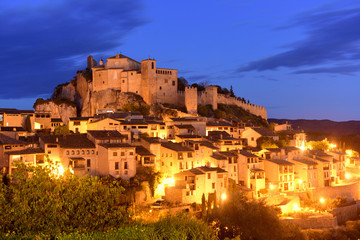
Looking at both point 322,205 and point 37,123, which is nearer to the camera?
point 322,205

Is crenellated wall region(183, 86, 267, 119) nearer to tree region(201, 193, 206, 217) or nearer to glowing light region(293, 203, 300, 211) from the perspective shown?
glowing light region(293, 203, 300, 211)

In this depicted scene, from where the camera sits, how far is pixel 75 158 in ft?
108

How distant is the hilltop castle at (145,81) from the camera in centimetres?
5838

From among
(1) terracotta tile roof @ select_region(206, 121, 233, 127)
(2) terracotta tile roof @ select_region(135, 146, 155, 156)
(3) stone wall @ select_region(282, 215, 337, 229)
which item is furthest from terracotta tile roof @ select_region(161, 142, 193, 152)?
(1) terracotta tile roof @ select_region(206, 121, 233, 127)

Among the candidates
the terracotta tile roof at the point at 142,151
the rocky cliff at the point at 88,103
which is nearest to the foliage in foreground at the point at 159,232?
the terracotta tile roof at the point at 142,151

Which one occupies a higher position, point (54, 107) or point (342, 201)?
point (54, 107)

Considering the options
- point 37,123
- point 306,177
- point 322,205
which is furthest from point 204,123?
→ point 37,123

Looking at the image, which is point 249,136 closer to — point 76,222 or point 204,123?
point 204,123

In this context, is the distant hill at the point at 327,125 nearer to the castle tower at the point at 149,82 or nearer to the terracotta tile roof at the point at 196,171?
the castle tower at the point at 149,82

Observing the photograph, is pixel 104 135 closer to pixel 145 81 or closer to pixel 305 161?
pixel 305 161

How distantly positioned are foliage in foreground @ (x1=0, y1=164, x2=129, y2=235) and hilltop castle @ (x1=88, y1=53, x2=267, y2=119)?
40401 mm

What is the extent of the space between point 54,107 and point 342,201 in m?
39.0

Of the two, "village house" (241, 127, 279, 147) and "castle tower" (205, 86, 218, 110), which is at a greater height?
"castle tower" (205, 86, 218, 110)

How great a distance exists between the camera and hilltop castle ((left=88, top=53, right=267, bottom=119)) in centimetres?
5838
